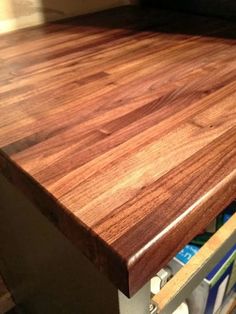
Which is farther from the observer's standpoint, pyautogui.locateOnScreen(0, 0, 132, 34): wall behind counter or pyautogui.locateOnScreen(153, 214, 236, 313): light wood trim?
pyautogui.locateOnScreen(0, 0, 132, 34): wall behind counter

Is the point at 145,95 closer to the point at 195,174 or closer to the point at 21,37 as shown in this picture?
the point at 195,174

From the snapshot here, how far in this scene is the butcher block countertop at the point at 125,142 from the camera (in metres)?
0.27

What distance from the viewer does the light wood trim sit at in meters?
0.35

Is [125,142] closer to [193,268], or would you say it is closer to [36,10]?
[193,268]

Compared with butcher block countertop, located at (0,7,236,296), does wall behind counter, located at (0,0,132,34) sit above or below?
above

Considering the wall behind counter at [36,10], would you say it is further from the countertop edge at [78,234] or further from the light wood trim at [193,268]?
the light wood trim at [193,268]

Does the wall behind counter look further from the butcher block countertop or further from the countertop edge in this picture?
the countertop edge

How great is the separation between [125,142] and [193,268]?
162mm

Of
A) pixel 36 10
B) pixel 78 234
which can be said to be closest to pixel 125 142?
pixel 78 234

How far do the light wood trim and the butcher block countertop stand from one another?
0.27 feet

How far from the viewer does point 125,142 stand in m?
0.36

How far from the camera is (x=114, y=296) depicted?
0.31m

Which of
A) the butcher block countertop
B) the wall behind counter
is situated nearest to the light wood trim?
the butcher block countertop

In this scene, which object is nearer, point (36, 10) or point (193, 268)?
point (193, 268)
